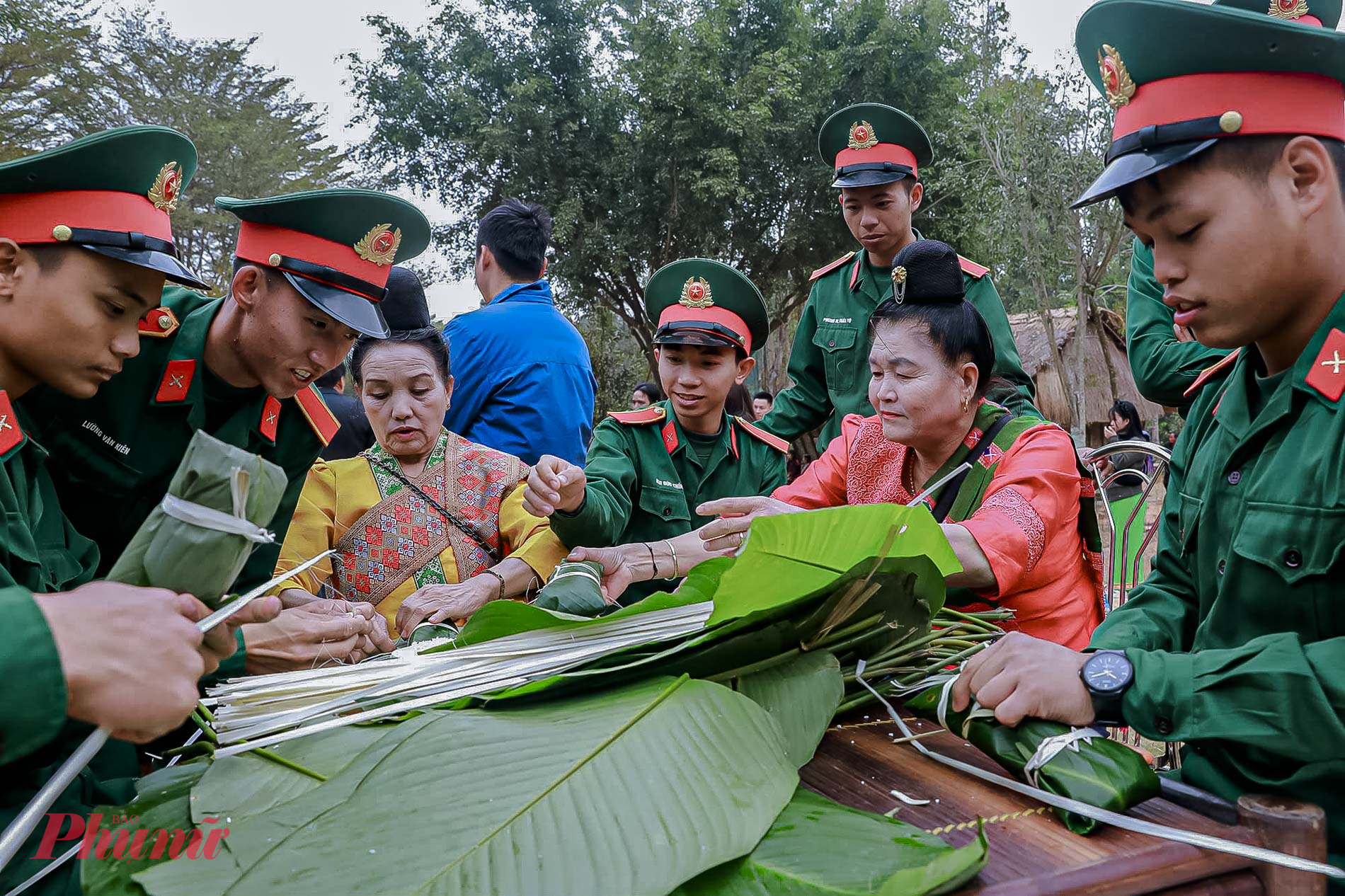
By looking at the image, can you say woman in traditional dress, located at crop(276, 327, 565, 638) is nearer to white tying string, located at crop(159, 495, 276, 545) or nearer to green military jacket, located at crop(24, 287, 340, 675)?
green military jacket, located at crop(24, 287, 340, 675)

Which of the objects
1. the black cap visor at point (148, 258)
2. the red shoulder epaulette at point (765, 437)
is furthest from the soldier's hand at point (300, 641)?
the red shoulder epaulette at point (765, 437)

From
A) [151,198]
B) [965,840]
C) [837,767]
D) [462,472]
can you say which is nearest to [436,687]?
[837,767]

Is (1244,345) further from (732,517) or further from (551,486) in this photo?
(551,486)

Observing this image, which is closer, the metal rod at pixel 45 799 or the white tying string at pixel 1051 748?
the metal rod at pixel 45 799

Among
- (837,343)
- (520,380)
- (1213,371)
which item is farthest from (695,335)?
(1213,371)

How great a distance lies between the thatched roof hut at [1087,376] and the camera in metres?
14.5

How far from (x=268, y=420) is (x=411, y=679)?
4.14ft

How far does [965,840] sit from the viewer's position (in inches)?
37.5

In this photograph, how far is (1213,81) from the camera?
50.1 inches

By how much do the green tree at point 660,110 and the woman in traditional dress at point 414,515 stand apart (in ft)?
35.0

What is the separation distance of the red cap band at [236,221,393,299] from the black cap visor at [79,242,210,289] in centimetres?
37

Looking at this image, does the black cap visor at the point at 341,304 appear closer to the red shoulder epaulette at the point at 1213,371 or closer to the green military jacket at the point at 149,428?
the green military jacket at the point at 149,428

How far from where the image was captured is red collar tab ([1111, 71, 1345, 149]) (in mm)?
1241

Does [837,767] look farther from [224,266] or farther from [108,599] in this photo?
[224,266]
